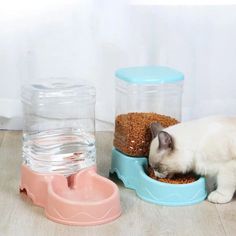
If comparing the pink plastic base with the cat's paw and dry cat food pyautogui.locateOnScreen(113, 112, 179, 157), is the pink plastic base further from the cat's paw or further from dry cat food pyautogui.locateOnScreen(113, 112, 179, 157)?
the cat's paw

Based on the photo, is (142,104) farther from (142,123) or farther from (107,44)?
(107,44)

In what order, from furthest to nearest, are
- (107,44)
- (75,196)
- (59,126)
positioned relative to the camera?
(107,44)
(59,126)
(75,196)

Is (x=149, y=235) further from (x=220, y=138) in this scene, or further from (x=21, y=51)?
(x=21, y=51)

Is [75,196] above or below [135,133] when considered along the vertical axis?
below

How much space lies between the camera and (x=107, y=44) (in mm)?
2432

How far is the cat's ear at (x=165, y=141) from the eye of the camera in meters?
1.75

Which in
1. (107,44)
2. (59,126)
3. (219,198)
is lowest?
(219,198)

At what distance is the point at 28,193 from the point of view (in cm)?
178

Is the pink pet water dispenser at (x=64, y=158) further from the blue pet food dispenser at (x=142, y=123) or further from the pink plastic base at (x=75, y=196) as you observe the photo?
the blue pet food dispenser at (x=142, y=123)

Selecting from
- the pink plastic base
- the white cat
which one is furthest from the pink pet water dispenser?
the white cat

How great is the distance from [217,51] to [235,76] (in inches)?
5.7

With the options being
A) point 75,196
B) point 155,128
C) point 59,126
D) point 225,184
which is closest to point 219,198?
point 225,184

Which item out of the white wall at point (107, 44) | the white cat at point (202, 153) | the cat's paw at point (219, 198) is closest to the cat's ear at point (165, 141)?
the white cat at point (202, 153)

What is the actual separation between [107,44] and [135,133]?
66 cm
